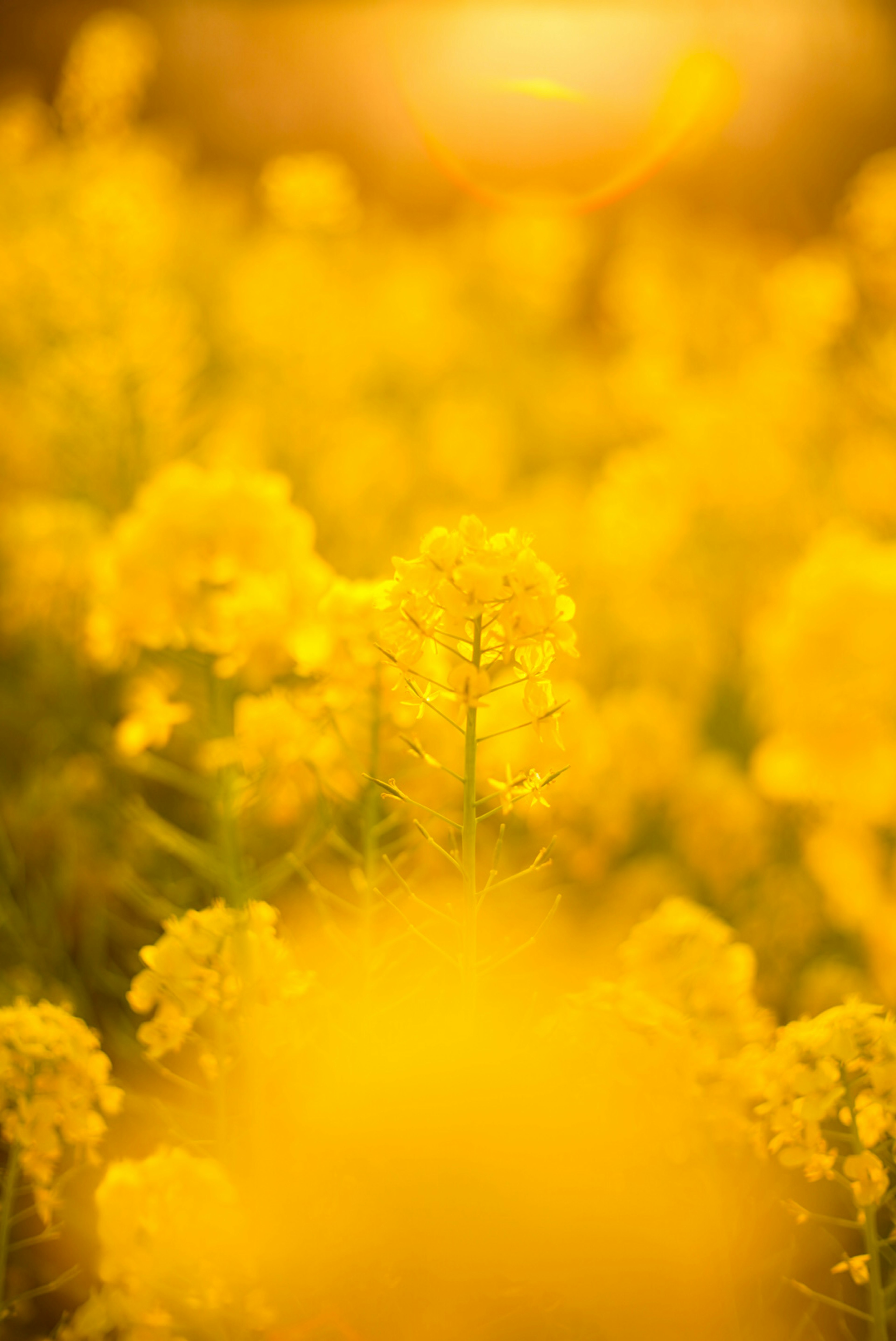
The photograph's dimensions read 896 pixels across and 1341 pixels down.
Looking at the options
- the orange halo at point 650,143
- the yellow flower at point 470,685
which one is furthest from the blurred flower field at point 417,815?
the orange halo at point 650,143

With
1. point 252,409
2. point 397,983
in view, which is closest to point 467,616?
point 397,983

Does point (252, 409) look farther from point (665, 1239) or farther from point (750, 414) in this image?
point (665, 1239)

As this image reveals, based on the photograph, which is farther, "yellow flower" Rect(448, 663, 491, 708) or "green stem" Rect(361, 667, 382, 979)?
"green stem" Rect(361, 667, 382, 979)

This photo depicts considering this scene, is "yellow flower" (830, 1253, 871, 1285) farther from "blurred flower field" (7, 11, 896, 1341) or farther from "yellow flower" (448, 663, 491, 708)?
"yellow flower" (448, 663, 491, 708)

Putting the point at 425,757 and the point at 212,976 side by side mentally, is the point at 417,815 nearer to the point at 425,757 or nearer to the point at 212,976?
the point at 212,976

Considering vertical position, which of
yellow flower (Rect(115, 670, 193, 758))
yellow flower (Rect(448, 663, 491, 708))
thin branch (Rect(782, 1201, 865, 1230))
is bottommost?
thin branch (Rect(782, 1201, 865, 1230))

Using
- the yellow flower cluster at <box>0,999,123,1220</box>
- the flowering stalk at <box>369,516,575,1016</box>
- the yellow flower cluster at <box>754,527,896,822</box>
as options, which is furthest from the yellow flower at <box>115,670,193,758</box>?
the yellow flower cluster at <box>754,527,896,822</box>

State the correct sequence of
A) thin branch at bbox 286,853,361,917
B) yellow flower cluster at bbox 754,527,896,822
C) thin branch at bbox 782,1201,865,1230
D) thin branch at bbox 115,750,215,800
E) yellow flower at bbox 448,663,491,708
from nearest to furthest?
1. yellow flower at bbox 448,663,491,708
2. thin branch at bbox 782,1201,865,1230
3. thin branch at bbox 286,853,361,917
4. thin branch at bbox 115,750,215,800
5. yellow flower cluster at bbox 754,527,896,822
